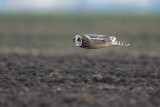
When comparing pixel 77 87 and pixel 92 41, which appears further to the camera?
pixel 92 41

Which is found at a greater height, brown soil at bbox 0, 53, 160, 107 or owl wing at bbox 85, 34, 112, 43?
owl wing at bbox 85, 34, 112, 43

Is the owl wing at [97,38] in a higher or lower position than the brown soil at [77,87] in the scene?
higher

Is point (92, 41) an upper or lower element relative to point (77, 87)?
upper

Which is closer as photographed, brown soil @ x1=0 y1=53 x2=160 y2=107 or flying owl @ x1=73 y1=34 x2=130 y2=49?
brown soil @ x1=0 y1=53 x2=160 y2=107

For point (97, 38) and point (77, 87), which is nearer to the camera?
point (77, 87)

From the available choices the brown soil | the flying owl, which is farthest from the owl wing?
the brown soil

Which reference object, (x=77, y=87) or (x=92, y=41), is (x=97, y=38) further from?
(x=77, y=87)

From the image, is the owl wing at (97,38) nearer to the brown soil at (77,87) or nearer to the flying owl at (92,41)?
the flying owl at (92,41)

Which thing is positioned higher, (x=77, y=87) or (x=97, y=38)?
(x=97, y=38)

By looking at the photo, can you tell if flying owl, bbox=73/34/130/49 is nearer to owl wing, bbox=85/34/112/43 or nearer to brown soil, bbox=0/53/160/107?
owl wing, bbox=85/34/112/43

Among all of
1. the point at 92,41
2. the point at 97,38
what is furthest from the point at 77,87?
the point at 97,38

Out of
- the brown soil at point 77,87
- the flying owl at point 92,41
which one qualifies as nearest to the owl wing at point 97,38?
the flying owl at point 92,41
